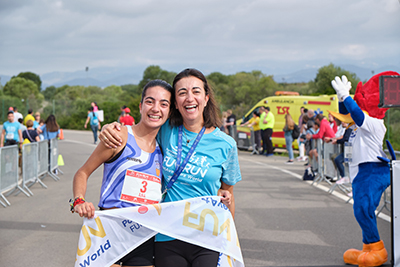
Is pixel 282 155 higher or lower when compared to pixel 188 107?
lower

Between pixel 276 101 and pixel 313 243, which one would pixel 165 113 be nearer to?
pixel 313 243

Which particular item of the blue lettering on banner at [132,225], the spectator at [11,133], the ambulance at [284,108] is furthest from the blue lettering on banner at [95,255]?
the ambulance at [284,108]

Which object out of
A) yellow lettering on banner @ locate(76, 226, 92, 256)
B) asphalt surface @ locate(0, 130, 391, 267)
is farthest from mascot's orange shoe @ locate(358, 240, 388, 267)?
yellow lettering on banner @ locate(76, 226, 92, 256)

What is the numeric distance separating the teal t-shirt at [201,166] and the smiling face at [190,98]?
127mm

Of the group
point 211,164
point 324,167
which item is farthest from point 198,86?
point 324,167

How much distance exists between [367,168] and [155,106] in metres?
3.46

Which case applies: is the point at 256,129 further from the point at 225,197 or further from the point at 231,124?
the point at 225,197

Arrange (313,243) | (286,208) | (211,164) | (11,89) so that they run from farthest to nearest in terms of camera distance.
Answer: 1. (11,89)
2. (286,208)
3. (313,243)
4. (211,164)

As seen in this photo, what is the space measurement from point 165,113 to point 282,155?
17.3 metres

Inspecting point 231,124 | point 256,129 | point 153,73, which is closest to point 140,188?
point 256,129

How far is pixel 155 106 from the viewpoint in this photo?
3.04 metres

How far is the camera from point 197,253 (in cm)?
294

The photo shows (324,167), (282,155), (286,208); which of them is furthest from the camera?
(282,155)

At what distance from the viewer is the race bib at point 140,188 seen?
2.92 m
